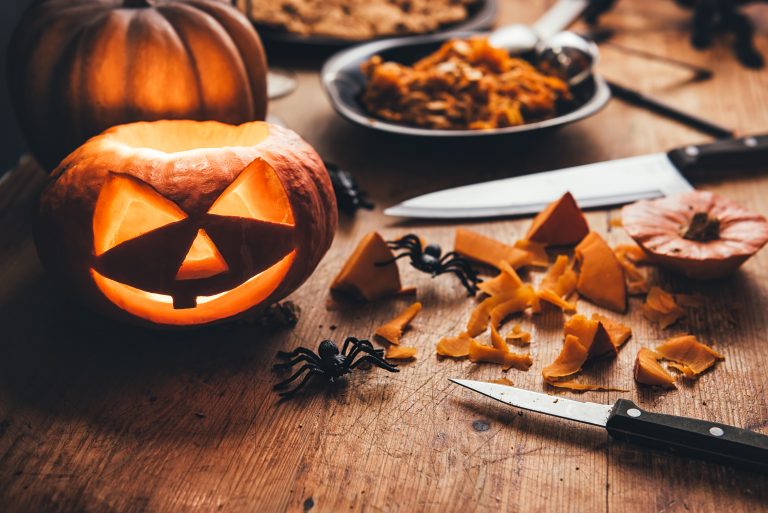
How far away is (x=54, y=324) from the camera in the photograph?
1.16 meters

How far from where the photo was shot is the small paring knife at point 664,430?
90 centimetres

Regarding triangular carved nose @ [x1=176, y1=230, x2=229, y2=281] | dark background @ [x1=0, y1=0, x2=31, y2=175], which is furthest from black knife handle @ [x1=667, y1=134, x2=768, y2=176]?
dark background @ [x1=0, y1=0, x2=31, y2=175]

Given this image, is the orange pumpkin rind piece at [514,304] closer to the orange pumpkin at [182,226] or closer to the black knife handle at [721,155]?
the orange pumpkin at [182,226]

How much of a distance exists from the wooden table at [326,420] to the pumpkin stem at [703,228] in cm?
8

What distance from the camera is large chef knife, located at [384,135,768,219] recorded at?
4.67 feet

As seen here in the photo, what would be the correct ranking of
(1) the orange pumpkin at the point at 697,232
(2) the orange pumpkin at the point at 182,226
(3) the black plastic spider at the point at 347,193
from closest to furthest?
(2) the orange pumpkin at the point at 182,226
(1) the orange pumpkin at the point at 697,232
(3) the black plastic spider at the point at 347,193

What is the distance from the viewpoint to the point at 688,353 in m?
1.09

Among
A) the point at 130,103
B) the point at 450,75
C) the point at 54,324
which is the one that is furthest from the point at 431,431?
the point at 450,75

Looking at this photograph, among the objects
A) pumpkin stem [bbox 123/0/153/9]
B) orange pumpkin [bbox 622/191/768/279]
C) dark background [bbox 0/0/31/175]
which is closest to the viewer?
orange pumpkin [bbox 622/191/768/279]

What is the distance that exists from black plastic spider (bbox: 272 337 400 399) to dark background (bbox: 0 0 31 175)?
974 mm

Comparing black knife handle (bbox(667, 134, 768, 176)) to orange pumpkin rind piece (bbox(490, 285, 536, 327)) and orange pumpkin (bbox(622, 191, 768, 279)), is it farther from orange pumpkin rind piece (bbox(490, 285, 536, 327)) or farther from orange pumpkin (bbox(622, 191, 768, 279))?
orange pumpkin rind piece (bbox(490, 285, 536, 327))

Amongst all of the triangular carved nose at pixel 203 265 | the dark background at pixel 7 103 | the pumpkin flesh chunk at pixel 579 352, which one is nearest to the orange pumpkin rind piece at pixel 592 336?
the pumpkin flesh chunk at pixel 579 352

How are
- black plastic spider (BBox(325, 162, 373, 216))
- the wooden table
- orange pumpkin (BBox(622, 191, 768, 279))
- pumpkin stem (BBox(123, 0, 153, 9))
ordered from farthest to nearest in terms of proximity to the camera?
black plastic spider (BBox(325, 162, 373, 216)) → pumpkin stem (BBox(123, 0, 153, 9)) → orange pumpkin (BBox(622, 191, 768, 279)) → the wooden table

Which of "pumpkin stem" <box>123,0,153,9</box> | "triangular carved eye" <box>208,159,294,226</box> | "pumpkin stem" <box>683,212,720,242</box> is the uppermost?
"pumpkin stem" <box>123,0,153,9</box>
